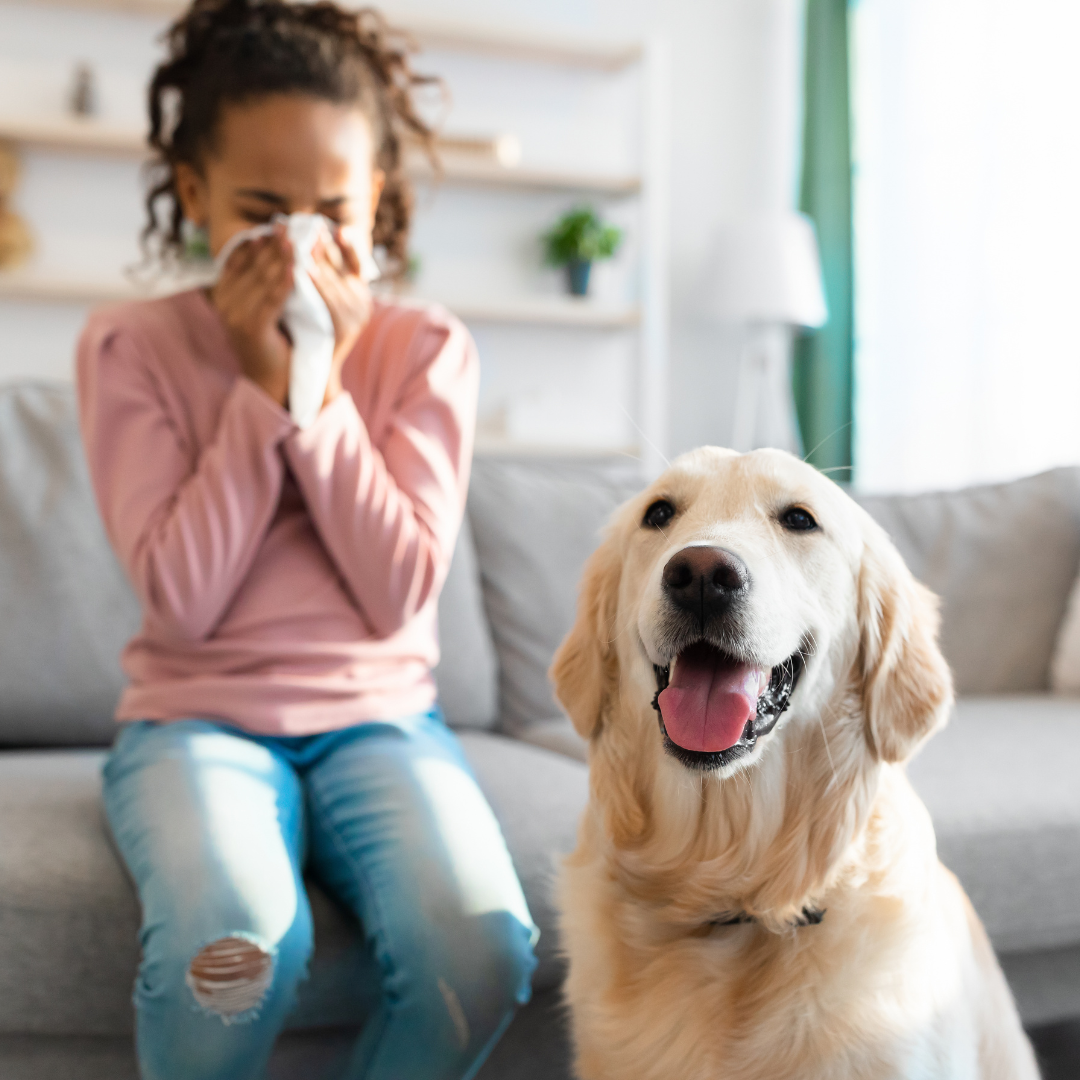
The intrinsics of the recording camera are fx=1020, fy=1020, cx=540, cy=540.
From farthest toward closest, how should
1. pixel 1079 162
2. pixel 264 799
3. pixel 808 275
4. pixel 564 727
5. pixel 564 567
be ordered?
pixel 808 275, pixel 1079 162, pixel 564 567, pixel 564 727, pixel 264 799

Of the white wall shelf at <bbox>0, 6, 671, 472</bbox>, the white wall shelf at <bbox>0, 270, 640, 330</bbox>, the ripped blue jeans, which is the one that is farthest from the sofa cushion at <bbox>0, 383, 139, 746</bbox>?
the white wall shelf at <bbox>0, 6, 671, 472</bbox>

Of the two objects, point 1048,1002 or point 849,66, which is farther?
point 849,66

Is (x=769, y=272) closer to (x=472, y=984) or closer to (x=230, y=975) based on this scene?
(x=472, y=984)

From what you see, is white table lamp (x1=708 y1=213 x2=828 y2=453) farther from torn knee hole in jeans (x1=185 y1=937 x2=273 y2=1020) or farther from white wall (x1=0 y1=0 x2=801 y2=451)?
torn knee hole in jeans (x1=185 y1=937 x2=273 y2=1020)

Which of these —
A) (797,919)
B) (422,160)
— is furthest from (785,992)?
(422,160)

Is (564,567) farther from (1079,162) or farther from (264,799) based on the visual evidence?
(1079,162)

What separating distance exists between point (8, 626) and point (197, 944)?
0.97 meters

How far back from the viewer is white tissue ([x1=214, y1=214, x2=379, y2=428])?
1.35m

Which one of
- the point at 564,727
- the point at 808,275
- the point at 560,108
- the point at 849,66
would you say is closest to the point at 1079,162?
the point at 808,275

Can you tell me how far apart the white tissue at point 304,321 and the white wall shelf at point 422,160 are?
2.56m

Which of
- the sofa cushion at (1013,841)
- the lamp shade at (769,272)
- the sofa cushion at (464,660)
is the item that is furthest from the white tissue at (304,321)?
the lamp shade at (769,272)

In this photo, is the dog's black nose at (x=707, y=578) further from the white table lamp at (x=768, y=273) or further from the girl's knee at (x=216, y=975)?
the white table lamp at (x=768, y=273)

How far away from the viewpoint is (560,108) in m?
4.29

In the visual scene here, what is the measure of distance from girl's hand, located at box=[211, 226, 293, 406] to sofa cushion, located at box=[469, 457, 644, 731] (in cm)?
80
